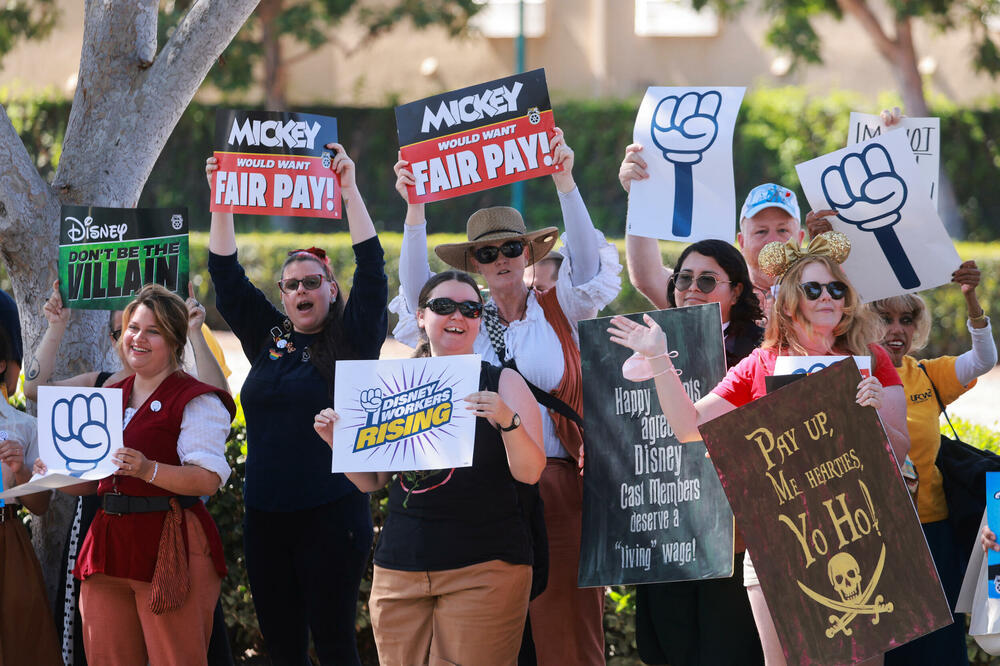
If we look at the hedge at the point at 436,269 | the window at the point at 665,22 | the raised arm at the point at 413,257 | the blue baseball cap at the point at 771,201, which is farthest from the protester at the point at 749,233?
the window at the point at 665,22

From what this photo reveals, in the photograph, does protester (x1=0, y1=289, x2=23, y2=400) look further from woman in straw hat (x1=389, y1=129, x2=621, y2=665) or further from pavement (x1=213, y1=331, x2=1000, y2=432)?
pavement (x1=213, y1=331, x2=1000, y2=432)

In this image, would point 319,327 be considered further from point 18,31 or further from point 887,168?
point 18,31

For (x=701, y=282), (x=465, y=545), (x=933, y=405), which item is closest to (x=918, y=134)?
(x=933, y=405)

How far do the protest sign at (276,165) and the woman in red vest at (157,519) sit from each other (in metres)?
0.65

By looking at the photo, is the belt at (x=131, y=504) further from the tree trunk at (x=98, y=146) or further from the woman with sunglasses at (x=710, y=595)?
the woman with sunglasses at (x=710, y=595)

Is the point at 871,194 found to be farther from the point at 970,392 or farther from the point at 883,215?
the point at 970,392

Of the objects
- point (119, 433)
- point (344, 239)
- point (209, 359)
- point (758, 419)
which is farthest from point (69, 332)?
point (344, 239)

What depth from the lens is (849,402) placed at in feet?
12.2

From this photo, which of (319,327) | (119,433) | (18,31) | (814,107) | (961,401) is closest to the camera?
(119,433)

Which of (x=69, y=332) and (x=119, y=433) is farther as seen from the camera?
(x=69, y=332)

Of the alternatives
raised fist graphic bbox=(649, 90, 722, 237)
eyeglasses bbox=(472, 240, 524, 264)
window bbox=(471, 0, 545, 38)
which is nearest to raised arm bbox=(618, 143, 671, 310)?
raised fist graphic bbox=(649, 90, 722, 237)

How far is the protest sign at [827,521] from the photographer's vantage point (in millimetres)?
3645

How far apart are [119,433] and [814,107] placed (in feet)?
67.4

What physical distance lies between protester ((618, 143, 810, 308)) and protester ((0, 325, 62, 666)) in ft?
8.25
